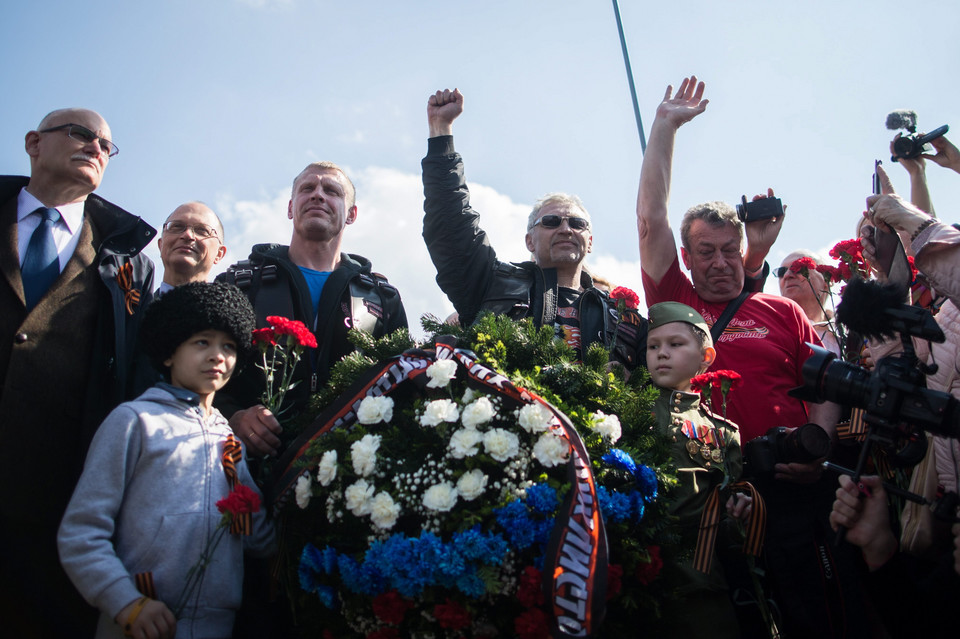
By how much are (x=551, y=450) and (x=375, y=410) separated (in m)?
0.75

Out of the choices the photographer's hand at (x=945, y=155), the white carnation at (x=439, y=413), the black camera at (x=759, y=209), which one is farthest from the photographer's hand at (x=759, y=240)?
the white carnation at (x=439, y=413)

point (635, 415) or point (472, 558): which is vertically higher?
point (635, 415)

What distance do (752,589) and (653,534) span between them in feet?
3.79

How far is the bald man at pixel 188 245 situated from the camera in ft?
14.2

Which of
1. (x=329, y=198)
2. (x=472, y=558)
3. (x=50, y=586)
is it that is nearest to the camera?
(x=472, y=558)

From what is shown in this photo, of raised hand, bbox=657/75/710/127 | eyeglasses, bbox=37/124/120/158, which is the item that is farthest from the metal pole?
eyeglasses, bbox=37/124/120/158

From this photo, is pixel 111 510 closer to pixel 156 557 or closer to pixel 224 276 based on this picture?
pixel 156 557

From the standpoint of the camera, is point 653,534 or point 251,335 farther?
point 251,335

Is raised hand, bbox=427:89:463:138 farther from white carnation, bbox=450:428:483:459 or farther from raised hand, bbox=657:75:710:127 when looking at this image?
white carnation, bbox=450:428:483:459

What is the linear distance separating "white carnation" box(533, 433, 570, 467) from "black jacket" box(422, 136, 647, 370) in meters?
1.74

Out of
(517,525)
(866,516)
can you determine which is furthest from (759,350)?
(517,525)

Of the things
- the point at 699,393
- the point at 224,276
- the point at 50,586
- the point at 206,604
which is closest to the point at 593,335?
the point at 699,393

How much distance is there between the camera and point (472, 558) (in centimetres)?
256

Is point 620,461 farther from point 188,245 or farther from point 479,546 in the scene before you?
point 188,245
